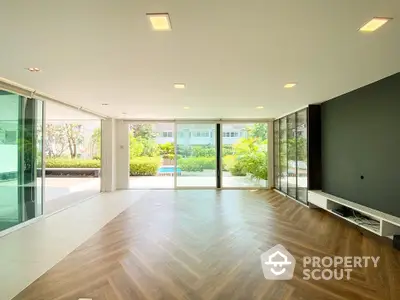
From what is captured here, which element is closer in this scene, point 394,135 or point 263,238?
point 394,135

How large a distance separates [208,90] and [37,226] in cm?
399

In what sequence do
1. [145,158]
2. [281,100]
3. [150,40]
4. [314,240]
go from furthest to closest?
[145,158] < [281,100] < [314,240] < [150,40]

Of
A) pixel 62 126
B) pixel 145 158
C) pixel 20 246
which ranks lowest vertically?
pixel 20 246

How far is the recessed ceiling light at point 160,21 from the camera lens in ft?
7.48

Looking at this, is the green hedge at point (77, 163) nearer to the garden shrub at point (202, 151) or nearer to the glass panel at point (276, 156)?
the garden shrub at point (202, 151)

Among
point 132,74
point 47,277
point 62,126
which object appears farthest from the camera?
point 62,126

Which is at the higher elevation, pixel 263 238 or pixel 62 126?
pixel 62 126

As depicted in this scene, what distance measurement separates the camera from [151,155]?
1122cm

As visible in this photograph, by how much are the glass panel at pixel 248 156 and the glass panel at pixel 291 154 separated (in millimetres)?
1752

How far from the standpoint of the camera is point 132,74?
13.1 feet

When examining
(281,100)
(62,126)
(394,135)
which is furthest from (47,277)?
(62,126)

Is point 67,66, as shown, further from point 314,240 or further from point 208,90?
point 314,240

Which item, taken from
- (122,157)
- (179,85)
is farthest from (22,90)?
(122,157)

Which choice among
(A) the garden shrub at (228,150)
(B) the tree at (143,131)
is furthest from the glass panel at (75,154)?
(A) the garden shrub at (228,150)
